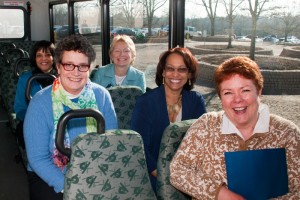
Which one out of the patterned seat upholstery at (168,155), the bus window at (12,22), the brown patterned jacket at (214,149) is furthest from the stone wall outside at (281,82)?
the bus window at (12,22)

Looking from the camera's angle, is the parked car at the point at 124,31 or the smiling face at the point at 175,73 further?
the parked car at the point at 124,31

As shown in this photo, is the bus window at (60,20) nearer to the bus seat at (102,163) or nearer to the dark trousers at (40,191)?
the dark trousers at (40,191)

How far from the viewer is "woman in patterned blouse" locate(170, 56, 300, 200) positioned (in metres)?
1.42

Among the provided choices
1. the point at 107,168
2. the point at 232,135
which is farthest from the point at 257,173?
the point at 107,168

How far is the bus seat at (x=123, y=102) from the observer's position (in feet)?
8.42

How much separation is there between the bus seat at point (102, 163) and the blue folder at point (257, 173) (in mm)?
346

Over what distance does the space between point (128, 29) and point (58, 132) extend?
2905 mm

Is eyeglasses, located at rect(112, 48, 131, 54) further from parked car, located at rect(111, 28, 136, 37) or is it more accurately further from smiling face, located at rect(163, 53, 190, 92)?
smiling face, located at rect(163, 53, 190, 92)

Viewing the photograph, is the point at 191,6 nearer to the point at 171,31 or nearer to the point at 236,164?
the point at 171,31

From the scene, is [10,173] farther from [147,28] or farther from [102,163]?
[102,163]

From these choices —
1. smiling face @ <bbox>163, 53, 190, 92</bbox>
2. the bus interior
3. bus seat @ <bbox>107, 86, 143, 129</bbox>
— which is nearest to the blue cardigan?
smiling face @ <bbox>163, 53, 190, 92</bbox>

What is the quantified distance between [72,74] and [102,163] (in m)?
0.66

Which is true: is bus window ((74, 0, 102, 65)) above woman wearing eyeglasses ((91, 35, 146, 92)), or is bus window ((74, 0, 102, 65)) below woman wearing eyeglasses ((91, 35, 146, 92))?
above

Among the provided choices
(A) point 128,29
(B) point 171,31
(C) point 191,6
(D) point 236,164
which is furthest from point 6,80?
(D) point 236,164
